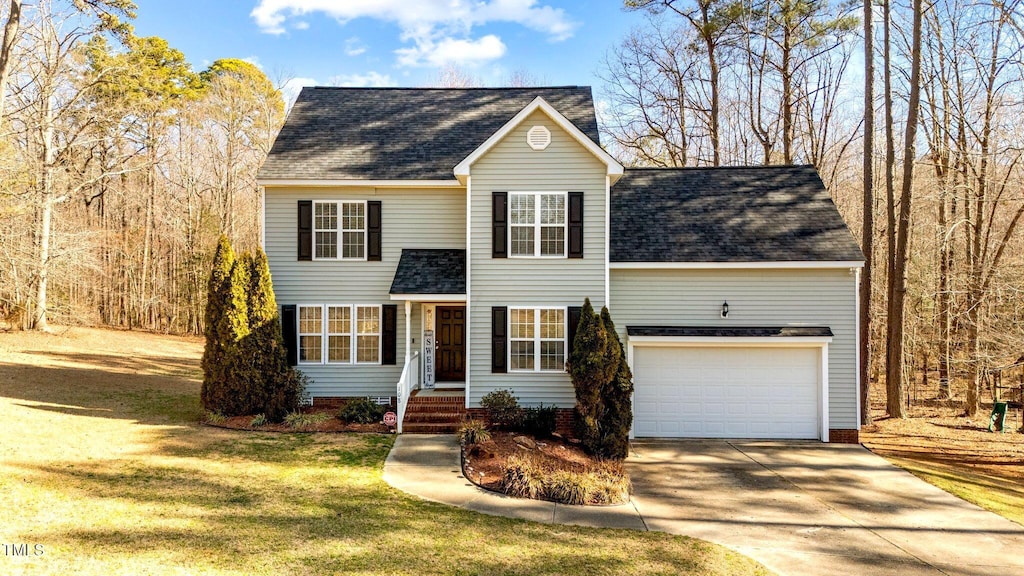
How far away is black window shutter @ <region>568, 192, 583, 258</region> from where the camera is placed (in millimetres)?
12766

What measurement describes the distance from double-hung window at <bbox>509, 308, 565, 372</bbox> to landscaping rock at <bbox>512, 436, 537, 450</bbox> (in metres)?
1.73

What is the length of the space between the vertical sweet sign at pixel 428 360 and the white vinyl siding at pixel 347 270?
8.3 inches

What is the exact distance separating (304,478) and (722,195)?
11972 millimetres

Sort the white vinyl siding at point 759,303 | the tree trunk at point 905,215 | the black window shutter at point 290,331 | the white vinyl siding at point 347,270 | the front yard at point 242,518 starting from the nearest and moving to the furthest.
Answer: the front yard at point 242,518
the white vinyl siding at point 759,303
the black window shutter at point 290,331
the white vinyl siding at point 347,270
the tree trunk at point 905,215

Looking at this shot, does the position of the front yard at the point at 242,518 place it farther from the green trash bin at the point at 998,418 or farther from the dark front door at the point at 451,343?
the green trash bin at the point at 998,418

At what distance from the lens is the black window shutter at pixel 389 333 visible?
14.0 metres

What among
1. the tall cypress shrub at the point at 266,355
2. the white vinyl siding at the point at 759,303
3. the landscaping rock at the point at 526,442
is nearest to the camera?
the landscaping rock at the point at 526,442

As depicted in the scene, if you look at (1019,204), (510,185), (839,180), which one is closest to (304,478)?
(510,185)

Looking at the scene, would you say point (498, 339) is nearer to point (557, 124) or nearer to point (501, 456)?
point (501, 456)

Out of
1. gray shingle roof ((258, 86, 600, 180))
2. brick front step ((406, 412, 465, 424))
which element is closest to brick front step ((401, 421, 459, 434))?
brick front step ((406, 412, 465, 424))

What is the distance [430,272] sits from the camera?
13.5 meters

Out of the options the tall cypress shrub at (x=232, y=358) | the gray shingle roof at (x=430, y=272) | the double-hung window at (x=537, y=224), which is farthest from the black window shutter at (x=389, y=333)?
the double-hung window at (x=537, y=224)

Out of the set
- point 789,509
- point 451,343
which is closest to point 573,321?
point 451,343

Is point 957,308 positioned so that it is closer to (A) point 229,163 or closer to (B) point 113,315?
(A) point 229,163
